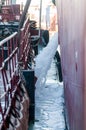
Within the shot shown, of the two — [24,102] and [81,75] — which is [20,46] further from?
[81,75]

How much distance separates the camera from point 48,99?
316 inches

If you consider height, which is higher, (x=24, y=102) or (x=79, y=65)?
(x=79, y=65)

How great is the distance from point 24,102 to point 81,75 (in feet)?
6.24

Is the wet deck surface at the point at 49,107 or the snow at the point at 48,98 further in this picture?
the snow at the point at 48,98

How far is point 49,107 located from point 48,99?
695mm

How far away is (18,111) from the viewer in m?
4.63

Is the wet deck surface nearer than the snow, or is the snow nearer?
the wet deck surface

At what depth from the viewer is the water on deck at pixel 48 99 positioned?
20.7 ft

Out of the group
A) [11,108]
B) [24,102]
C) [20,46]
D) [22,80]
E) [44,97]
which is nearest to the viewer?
[11,108]

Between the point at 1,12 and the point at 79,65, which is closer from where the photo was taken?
the point at 79,65

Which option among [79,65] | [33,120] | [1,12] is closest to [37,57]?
[1,12]

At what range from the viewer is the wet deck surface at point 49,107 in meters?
6.23

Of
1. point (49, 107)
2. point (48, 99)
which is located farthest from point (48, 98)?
point (49, 107)

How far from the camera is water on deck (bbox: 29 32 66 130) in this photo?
20.7ft
